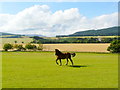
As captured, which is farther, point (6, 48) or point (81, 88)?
point (6, 48)

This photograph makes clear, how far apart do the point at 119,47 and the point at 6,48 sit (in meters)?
54.4

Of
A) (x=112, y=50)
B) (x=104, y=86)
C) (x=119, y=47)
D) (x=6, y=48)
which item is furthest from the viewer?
(x=6, y=48)

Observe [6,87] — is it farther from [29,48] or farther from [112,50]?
[29,48]

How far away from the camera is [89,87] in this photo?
10633 millimetres

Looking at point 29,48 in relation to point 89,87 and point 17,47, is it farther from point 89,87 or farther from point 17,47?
point 89,87

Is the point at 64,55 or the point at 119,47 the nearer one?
the point at 64,55

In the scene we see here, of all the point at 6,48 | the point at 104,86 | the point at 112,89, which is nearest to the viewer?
the point at 112,89

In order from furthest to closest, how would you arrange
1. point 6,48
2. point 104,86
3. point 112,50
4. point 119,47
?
point 6,48
point 112,50
point 119,47
point 104,86

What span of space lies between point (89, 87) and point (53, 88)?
1849 millimetres

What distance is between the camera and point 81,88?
1034 cm

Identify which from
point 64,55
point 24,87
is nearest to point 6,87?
point 24,87

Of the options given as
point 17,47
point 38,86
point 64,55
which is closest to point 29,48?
point 17,47

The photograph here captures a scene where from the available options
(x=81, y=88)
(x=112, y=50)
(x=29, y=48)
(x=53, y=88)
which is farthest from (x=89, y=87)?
(x=29, y=48)

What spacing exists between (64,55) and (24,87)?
37.7 ft
